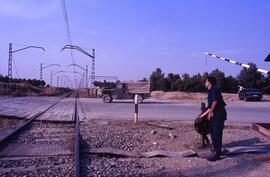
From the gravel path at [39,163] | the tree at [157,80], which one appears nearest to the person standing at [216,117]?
the gravel path at [39,163]

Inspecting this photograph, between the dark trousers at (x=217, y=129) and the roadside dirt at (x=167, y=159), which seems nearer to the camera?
the roadside dirt at (x=167, y=159)

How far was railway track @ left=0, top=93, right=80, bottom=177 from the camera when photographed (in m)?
9.27

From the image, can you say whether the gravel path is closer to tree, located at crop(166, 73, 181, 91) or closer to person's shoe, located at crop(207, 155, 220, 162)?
person's shoe, located at crop(207, 155, 220, 162)

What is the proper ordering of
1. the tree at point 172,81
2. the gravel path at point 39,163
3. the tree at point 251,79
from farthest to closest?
the tree at point 172,81 < the tree at point 251,79 < the gravel path at point 39,163

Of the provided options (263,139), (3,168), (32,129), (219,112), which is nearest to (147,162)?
(219,112)

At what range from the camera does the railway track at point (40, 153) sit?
9.27 m

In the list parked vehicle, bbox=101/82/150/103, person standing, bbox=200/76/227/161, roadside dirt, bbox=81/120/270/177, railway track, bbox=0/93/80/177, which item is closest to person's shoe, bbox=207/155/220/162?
person standing, bbox=200/76/227/161

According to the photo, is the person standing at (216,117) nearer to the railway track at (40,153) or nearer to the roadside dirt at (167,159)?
the roadside dirt at (167,159)

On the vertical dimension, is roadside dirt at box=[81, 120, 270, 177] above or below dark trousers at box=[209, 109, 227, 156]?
below

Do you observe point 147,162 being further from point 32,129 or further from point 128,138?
point 32,129

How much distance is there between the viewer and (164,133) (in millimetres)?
16359

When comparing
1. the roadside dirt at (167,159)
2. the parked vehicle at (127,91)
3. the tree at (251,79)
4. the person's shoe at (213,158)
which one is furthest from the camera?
the tree at (251,79)

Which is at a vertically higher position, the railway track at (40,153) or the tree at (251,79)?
the tree at (251,79)

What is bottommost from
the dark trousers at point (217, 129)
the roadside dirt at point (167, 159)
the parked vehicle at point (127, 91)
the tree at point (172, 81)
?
the roadside dirt at point (167, 159)
